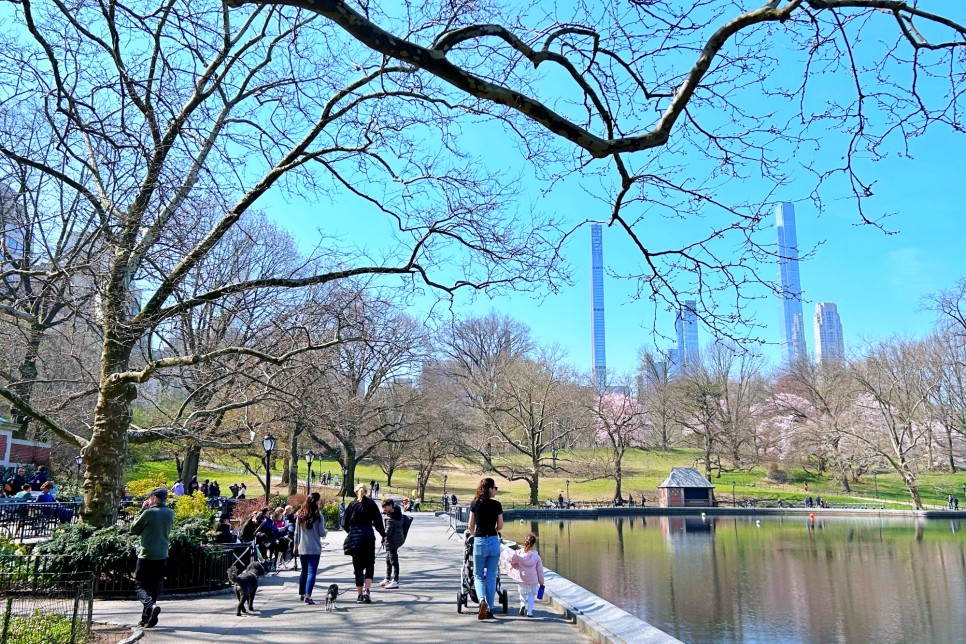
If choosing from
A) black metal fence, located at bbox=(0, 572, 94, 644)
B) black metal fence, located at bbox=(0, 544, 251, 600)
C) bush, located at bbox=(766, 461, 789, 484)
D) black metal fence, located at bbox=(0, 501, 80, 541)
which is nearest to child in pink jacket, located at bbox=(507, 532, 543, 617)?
black metal fence, located at bbox=(0, 544, 251, 600)

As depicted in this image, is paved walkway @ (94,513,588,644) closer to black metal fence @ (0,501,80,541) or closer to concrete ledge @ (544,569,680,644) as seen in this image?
concrete ledge @ (544,569,680,644)

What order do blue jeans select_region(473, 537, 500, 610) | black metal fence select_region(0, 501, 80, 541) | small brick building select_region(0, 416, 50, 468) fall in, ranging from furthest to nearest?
small brick building select_region(0, 416, 50, 468) < black metal fence select_region(0, 501, 80, 541) < blue jeans select_region(473, 537, 500, 610)

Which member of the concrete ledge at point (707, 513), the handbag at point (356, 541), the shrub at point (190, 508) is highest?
the shrub at point (190, 508)

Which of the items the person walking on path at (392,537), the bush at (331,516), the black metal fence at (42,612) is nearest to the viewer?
the black metal fence at (42,612)

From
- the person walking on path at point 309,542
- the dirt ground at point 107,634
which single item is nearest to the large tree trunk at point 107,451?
the person walking on path at point 309,542

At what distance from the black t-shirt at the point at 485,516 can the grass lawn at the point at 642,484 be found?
4250cm

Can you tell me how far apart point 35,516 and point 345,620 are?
12.9m

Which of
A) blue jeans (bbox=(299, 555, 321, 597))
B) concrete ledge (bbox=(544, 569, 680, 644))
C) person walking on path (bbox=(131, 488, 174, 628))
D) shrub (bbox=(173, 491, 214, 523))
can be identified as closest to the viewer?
concrete ledge (bbox=(544, 569, 680, 644))

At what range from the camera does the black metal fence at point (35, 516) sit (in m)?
17.1

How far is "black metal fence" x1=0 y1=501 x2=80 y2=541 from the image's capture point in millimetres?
17125

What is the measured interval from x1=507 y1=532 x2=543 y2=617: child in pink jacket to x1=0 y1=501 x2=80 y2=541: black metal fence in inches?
473

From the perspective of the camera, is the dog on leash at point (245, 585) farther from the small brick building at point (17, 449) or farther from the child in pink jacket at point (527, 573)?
the small brick building at point (17, 449)

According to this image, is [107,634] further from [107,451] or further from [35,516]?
[35,516]

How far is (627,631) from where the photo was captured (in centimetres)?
850
